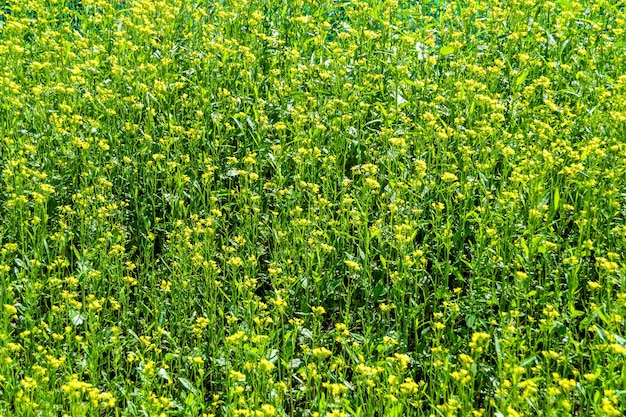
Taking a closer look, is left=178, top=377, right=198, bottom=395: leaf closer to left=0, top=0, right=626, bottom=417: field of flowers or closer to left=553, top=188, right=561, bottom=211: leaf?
left=0, top=0, right=626, bottom=417: field of flowers

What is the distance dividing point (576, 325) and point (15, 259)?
2.67 meters

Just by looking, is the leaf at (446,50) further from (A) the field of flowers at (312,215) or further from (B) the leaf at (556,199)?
(B) the leaf at (556,199)

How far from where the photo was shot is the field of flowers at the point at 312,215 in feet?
13.3

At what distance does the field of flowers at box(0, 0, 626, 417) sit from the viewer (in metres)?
4.05

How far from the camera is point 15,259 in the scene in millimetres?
4734

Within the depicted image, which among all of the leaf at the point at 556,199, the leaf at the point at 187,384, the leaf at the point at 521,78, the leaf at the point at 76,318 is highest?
the leaf at the point at 521,78

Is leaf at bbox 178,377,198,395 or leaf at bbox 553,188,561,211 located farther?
leaf at bbox 553,188,561,211

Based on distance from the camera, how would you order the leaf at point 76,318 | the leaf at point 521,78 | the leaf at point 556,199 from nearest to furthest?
the leaf at point 76,318
the leaf at point 556,199
the leaf at point 521,78

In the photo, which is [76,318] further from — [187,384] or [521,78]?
[521,78]

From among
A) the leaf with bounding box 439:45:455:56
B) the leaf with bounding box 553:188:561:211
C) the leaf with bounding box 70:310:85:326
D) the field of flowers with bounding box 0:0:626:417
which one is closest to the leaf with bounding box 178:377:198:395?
the field of flowers with bounding box 0:0:626:417

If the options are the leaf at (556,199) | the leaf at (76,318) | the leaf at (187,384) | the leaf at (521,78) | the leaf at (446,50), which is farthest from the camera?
the leaf at (446,50)

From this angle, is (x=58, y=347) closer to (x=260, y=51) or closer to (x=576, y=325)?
(x=576, y=325)

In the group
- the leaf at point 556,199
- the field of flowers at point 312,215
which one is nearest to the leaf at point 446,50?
the field of flowers at point 312,215

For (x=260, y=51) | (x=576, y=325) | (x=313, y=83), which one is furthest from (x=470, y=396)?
(x=260, y=51)
